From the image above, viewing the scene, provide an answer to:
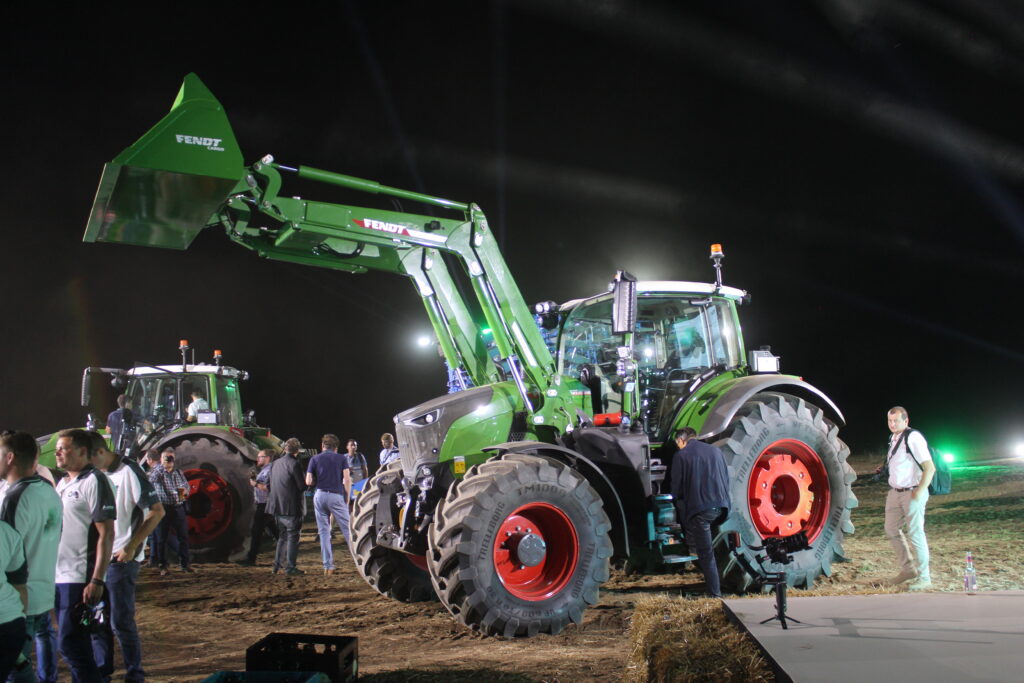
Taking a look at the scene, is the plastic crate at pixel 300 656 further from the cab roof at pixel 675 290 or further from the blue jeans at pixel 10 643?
the cab roof at pixel 675 290

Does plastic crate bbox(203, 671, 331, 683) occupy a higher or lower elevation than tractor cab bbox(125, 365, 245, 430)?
lower

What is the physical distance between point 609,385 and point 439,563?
250 cm

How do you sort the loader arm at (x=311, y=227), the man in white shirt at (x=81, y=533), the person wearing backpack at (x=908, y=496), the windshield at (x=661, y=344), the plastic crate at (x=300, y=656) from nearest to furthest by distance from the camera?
the plastic crate at (x=300, y=656), the man in white shirt at (x=81, y=533), the loader arm at (x=311, y=227), the person wearing backpack at (x=908, y=496), the windshield at (x=661, y=344)

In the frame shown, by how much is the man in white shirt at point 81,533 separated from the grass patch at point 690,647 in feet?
9.89

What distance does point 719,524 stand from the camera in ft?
22.7

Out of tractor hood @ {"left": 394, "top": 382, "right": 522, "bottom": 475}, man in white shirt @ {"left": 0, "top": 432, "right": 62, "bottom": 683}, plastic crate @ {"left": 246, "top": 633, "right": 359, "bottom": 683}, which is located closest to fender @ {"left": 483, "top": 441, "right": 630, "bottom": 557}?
tractor hood @ {"left": 394, "top": 382, "right": 522, "bottom": 475}

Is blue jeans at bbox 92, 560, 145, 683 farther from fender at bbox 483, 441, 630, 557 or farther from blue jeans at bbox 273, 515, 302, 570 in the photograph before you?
blue jeans at bbox 273, 515, 302, 570

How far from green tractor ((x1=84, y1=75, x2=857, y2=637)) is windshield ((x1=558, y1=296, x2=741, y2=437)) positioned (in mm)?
19

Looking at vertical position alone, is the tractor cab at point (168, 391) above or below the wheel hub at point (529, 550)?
above

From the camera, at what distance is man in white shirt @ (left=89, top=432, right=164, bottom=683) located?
4.70 metres

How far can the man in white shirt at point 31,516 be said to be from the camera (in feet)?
11.9

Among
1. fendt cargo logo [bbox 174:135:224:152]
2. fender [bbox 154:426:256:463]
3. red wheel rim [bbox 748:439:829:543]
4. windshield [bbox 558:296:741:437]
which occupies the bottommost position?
red wheel rim [bbox 748:439:829:543]

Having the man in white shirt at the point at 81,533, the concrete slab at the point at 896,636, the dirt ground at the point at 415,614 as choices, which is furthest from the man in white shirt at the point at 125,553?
the concrete slab at the point at 896,636

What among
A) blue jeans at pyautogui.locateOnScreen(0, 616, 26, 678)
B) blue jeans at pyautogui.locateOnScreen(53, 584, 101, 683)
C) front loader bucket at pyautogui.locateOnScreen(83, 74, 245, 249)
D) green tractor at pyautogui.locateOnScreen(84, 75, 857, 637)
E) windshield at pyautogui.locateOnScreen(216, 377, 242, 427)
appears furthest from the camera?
windshield at pyautogui.locateOnScreen(216, 377, 242, 427)
